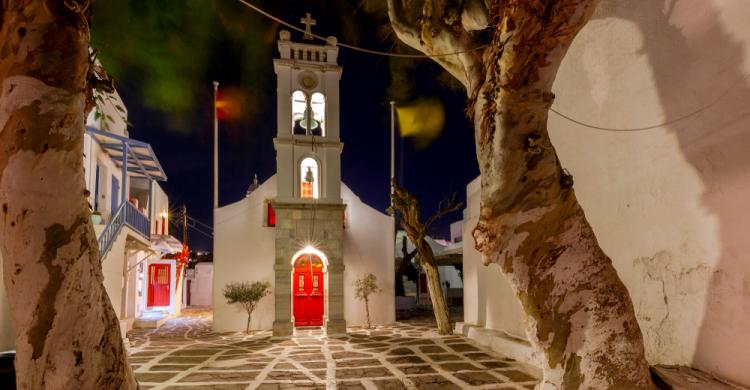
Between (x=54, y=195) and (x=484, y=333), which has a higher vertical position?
(x=54, y=195)

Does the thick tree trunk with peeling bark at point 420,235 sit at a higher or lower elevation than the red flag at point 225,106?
lower

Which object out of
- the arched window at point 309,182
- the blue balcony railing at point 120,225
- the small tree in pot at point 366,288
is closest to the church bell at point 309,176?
the arched window at point 309,182

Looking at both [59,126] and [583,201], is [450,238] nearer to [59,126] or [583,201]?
[583,201]

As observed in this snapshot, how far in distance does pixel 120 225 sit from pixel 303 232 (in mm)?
5241

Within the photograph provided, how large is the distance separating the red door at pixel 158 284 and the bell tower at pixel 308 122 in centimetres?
1200

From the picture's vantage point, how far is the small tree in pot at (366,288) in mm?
15844

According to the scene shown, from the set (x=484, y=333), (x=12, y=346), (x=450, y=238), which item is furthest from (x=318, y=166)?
(x=450, y=238)

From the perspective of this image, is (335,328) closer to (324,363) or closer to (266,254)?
(266,254)

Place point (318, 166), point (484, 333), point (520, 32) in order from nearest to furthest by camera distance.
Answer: point (520, 32), point (484, 333), point (318, 166)

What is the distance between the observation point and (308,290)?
15.9 metres

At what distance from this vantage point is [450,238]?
135 feet

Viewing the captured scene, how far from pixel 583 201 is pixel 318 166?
9.84m

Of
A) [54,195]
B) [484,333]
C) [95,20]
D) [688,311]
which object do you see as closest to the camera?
[54,195]

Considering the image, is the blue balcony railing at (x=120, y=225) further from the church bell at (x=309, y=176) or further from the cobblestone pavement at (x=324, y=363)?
the church bell at (x=309, y=176)
